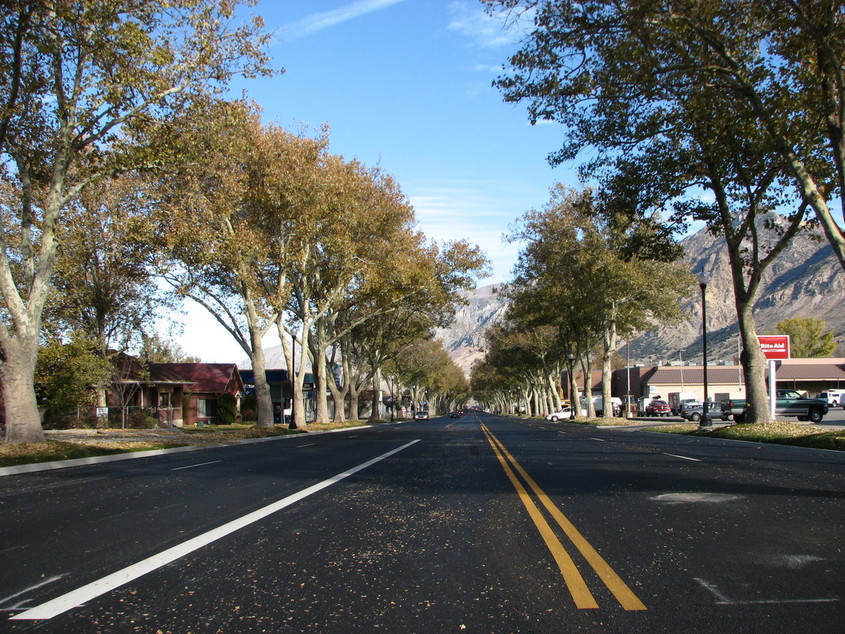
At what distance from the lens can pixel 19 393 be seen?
60.6 feet

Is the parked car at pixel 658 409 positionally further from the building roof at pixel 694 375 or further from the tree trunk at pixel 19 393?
the tree trunk at pixel 19 393

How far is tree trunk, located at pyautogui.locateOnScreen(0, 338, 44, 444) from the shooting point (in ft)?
59.8

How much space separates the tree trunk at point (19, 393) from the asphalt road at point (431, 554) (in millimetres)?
7069

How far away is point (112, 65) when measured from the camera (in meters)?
18.6

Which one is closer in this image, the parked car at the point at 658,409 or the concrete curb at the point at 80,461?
the concrete curb at the point at 80,461

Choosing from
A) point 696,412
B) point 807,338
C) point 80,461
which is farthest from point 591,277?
point 807,338

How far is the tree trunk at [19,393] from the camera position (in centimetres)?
1823

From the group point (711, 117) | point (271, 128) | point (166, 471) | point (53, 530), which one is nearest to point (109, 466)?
point (166, 471)

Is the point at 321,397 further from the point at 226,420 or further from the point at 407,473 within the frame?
the point at 407,473

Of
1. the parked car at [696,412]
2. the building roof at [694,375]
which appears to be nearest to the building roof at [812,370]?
the building roof at [694,375]

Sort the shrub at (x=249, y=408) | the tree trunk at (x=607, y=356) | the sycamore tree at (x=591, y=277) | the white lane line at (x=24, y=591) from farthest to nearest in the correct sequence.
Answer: the shrub at (x=249, y=408)
the tree trunk at (x=607, y=356)
the sycamore tree at (x=591, y=277)
the white lane line at (x=24, y=591)

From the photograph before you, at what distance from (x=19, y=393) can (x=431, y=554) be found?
16.4 m

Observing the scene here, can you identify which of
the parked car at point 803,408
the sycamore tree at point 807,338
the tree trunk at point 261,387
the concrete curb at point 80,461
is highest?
the sycamore tree at point 807,338

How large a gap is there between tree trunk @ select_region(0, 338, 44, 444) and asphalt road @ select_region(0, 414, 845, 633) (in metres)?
7.07
